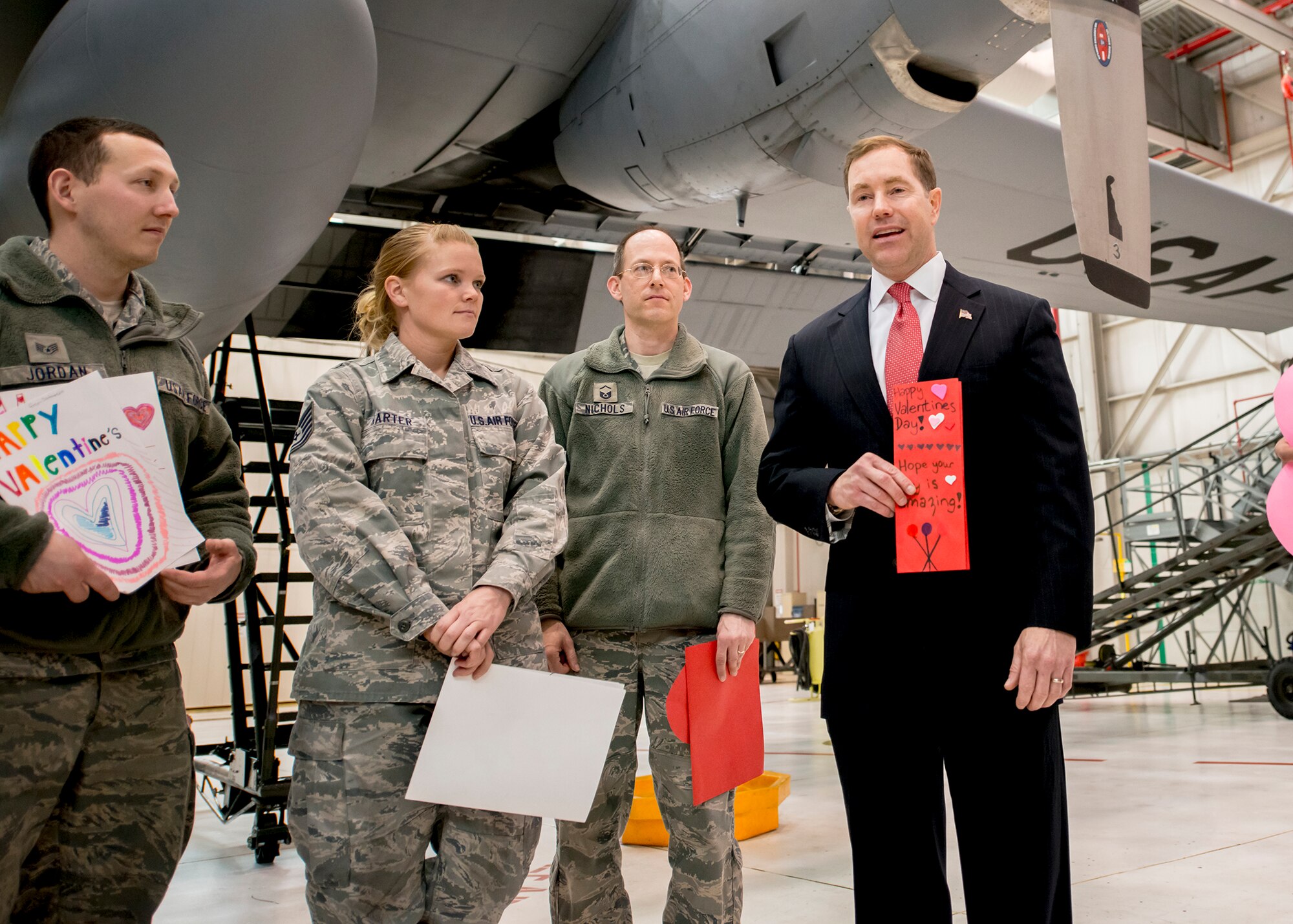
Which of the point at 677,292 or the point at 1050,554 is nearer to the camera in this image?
the point at 1050,554

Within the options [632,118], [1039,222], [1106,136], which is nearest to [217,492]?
[1106,136]

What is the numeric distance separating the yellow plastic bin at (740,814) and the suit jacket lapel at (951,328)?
256 cm

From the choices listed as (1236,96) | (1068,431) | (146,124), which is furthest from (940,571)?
(1236,96)

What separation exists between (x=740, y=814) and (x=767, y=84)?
3087mm

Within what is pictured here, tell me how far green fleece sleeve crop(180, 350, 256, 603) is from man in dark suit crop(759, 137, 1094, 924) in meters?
1.12

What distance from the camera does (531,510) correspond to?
2.05 meters

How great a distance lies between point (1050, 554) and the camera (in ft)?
5.17

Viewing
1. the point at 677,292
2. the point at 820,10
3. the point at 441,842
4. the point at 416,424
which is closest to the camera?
the point at 441,842

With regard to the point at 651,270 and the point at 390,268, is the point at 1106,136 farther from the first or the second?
the point at 390,268

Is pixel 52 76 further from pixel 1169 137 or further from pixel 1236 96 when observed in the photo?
pixel 1236 96

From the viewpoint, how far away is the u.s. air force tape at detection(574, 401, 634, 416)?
2484 mm

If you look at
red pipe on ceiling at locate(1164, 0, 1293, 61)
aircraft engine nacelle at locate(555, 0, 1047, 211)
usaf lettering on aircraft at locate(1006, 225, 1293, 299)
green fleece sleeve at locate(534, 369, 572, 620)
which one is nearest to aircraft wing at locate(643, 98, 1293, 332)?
usaf lettering on aircraft at locate(1006, 225, 1293, 299)

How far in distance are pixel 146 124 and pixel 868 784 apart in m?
2.57

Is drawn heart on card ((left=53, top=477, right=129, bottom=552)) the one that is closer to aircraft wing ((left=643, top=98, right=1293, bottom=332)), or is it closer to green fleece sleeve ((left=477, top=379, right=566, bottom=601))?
green fleece sleeve ((left=477, top=379, right=566, bottom=601))
